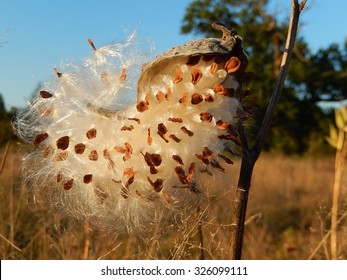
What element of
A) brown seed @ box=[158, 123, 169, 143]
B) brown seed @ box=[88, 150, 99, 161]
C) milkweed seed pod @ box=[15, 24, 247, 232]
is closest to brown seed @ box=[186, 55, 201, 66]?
milkweed seed pod @ box=[15, 24, 247, 232]

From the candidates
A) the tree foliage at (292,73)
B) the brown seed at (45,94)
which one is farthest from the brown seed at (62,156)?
the tree foliage at (292,73)

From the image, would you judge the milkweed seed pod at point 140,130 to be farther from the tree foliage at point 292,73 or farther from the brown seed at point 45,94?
the tree foliage at point 292,73

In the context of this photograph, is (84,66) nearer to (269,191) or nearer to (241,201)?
(241,201)
